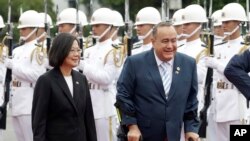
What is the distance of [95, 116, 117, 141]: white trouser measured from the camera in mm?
12984

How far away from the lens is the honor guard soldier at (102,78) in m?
12.8

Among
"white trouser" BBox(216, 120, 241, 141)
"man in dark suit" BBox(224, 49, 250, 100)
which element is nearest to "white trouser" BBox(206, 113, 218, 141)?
"white trouser" BBox(216, 120, 241, 141)

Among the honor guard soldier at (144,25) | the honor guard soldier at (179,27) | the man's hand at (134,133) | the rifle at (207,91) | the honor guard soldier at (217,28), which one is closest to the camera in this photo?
the man's hand at (134,133)

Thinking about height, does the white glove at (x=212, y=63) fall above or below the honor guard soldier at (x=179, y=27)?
below

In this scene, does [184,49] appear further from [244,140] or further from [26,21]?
[244,140]

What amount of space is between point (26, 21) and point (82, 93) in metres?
4.80

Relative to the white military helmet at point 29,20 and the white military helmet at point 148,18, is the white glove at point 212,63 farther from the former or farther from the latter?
the white military helmet at point 29,20

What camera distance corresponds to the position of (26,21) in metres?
13.6

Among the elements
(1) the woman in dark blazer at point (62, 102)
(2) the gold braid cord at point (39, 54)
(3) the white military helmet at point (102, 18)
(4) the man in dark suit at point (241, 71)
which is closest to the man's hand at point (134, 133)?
(1) the woman in dark blazer at point (62, 102)

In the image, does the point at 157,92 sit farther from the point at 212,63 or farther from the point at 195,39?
the point at 195,39

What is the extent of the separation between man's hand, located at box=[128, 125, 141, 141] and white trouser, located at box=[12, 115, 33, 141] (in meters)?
4.45

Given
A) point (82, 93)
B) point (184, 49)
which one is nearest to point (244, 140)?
point (82, 93)

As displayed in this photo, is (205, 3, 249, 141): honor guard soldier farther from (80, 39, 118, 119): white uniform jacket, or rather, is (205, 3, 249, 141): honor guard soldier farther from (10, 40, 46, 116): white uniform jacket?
(10, 40, 46, 116): white uniform jacket

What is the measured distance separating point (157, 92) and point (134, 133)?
0.40 m
